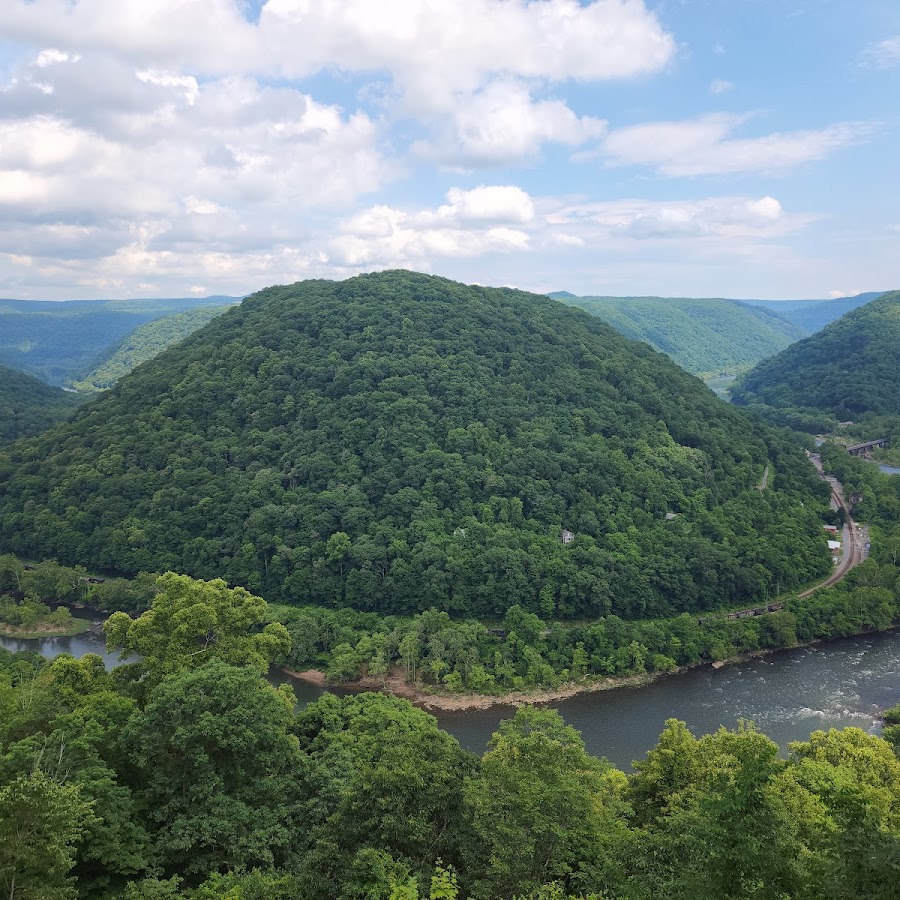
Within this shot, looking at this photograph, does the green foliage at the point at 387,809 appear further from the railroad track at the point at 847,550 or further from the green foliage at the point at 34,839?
the railroad track at the point at 847,550

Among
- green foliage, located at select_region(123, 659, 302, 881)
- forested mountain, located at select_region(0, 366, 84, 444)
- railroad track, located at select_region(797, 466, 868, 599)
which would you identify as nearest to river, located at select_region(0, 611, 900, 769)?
railroad track, located at select_region(797, 466, 868, 599)

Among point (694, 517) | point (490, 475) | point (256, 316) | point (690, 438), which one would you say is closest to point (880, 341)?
point (690, 438)

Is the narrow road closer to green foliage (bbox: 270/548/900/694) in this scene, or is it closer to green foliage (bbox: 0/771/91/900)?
green foliage (bbox: 270/548/900/694)

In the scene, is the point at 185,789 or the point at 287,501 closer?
the point at 185,789

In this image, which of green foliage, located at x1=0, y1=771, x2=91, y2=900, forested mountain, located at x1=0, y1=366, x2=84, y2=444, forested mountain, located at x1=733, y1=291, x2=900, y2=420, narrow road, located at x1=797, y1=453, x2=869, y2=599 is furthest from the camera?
forested mountain, located at x1=733, y1=291, x2=900, y2=420

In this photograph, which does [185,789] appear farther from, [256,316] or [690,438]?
[256,316]

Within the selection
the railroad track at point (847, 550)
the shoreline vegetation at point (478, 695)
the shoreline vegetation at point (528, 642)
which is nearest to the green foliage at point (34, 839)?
the shoreline vegetation at point (528, 642)

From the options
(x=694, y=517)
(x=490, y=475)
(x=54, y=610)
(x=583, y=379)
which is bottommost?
(x=54, y=610)
